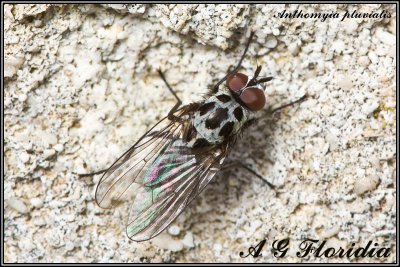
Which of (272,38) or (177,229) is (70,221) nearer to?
(177,229)

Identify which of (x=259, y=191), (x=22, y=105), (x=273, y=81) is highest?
(x=273, y=81)

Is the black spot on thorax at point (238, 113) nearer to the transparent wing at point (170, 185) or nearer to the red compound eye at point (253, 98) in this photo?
the red compound eye at point (253, 98)

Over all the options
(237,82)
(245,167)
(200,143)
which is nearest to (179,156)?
(200,143)

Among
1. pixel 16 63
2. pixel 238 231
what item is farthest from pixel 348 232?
pixel 16 63

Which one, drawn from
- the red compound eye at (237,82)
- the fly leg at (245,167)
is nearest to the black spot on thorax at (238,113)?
the red compound eye at (237,82)

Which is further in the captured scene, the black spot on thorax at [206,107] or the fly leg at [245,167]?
the fly leg at [245,167]
